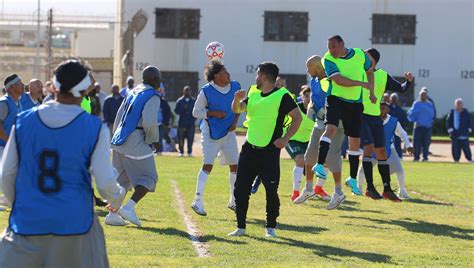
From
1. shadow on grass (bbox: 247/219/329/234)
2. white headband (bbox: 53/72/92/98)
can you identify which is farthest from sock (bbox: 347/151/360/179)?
white headband (bbox: 53/72/92/98)

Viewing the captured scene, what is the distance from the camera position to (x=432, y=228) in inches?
518

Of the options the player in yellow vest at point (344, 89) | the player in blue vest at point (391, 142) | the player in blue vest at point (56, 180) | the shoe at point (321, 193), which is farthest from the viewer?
the player in blue vest at point (391, 142)

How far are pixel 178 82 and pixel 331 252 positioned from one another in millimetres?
38126

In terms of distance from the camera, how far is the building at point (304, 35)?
48.3 metres

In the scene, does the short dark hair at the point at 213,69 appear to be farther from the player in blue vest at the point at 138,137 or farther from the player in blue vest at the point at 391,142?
the player in blue vest at the point at 391,142

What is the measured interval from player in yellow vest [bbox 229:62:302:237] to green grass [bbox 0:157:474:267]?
411mm

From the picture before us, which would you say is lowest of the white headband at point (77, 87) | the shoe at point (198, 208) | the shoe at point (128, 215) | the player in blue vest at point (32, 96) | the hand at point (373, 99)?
the shoe at point (198, 208)

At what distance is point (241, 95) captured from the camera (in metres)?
12.0

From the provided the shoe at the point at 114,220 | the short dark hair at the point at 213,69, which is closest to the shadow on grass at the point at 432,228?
the short dark hair at the point at 213,69

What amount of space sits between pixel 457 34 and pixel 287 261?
4030 cm

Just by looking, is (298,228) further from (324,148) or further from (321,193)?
(321,193)

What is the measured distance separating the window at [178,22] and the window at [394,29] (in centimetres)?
821

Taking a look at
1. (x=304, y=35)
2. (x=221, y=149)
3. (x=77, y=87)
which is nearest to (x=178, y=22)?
(x=304, y=35)

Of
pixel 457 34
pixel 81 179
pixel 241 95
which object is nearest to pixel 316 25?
pixel 457 34
